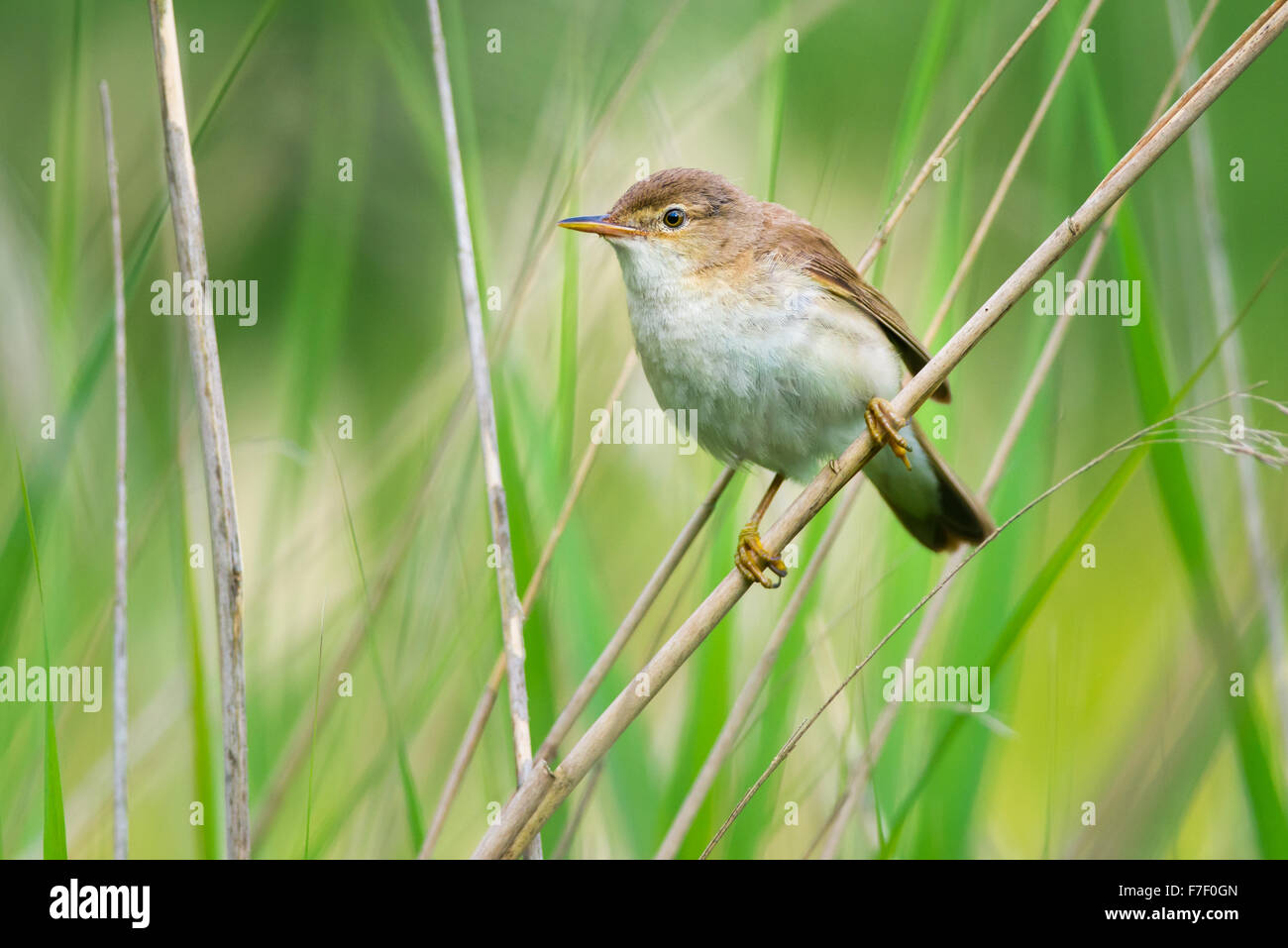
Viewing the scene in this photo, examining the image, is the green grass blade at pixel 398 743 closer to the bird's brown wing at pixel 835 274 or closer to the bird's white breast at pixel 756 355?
the bird's white breast at pixel 756 355

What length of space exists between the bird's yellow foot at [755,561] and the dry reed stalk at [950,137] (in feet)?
2.24

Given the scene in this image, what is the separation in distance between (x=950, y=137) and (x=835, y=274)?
0.57m

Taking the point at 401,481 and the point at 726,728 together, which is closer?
the point at 726,728

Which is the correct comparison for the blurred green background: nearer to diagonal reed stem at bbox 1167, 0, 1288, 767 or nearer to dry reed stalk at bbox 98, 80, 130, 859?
diagonal reed stem at bbox 1167, 0, 1288, 767

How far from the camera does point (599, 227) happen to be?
260 cm

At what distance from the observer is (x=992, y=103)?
3369 mm

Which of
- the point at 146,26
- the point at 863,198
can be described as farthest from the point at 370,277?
the point at 863,198

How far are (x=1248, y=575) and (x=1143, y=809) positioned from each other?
2.63 ft

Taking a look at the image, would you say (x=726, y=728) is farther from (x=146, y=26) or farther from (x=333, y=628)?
(x=146, y=26)

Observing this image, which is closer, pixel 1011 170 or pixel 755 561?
pixel 1011 170

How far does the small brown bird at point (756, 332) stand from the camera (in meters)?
2.53

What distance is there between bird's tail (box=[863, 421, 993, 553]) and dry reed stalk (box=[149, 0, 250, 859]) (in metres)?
1.66

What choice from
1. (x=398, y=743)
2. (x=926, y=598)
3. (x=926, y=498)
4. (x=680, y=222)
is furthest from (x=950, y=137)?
(x=398, y=743)

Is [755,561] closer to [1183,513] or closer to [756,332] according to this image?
[756,332]
